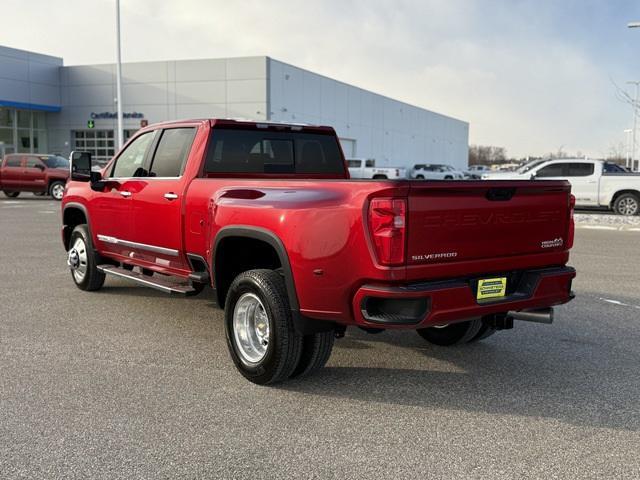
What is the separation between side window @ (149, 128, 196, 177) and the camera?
19.6 feet

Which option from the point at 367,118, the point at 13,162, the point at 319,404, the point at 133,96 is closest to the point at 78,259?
the point at 319,404

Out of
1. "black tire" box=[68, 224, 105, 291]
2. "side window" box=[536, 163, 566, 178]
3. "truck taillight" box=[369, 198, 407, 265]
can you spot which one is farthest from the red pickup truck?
"side window" box=[536, 163, 566, 178]

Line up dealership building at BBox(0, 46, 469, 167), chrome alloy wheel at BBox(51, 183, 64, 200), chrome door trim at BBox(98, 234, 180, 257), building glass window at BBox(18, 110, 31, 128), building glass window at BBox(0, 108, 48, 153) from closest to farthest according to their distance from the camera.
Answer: chrome door trim at BBox(98, 234, 180, 257)
chrome alloy wheel at BBox(51, 183, 64, 200)
dealership building at BBox(0, 46, 469, 167)
building glass window at BBox(0, 108, 48, 153)
building glass window at BBox(18, 110, 31, 128)

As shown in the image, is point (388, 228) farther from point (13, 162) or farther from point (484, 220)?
point (13, 162)

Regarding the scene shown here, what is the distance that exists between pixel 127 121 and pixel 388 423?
46262 mm

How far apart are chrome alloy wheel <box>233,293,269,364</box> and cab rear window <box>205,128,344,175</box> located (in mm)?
1535

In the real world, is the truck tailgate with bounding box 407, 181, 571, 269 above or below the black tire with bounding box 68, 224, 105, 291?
above

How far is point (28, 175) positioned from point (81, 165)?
818 inches

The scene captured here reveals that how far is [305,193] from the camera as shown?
13.7 feet

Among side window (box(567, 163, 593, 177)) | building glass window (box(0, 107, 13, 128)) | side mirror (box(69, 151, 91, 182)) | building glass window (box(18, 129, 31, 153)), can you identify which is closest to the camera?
side mirror (box(69, 151, 91, 182))

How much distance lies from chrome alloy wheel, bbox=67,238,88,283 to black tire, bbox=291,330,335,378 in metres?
4.13

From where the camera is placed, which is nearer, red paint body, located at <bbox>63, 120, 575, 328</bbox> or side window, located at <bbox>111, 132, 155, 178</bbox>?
red paint body, located at <bbox>63, 120, 575, 328</bbox>

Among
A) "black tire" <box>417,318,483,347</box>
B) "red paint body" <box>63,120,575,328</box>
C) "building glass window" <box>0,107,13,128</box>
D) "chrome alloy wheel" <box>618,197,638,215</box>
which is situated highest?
"building glass window" <box>0,107,13,128</box>

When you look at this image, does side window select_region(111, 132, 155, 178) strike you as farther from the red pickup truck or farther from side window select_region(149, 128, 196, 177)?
the red pickup truck
